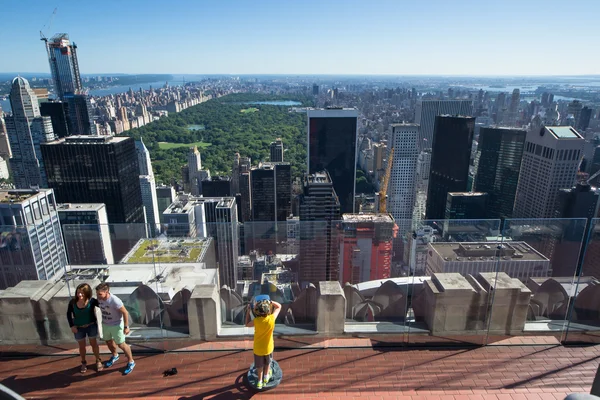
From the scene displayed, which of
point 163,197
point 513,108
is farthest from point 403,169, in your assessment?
point 513,108

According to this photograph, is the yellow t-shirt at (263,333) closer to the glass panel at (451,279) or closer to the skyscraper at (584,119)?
the glass panel at (451,279)

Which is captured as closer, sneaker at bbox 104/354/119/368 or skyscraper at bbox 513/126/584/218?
sneaker at bbox 104/354/119/368

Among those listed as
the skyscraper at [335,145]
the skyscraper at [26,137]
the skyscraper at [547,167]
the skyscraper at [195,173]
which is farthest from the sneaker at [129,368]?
the skyscraper at [26,137]

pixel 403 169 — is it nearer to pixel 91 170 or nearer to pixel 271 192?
pixel 271 192

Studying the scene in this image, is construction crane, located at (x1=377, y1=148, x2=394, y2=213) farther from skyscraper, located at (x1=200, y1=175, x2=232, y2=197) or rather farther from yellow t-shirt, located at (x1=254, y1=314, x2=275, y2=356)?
yellow t-shirt, located at (x1=254, y1=314, x2=275, y2=356)

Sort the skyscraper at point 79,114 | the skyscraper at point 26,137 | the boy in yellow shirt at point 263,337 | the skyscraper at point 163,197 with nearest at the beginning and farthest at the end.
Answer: the boy in yellow shirt at point 263,337 → the skyscraper at point 163,197 → the skyscraper at point 26,137 → the skyscraper at point 79,114

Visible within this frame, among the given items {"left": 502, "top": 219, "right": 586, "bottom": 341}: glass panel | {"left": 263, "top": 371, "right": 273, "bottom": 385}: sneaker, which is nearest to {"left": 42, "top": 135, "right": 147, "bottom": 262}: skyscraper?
{"left": 263, "top": 371, "right": 273, "bottom": 385}: sneaker
